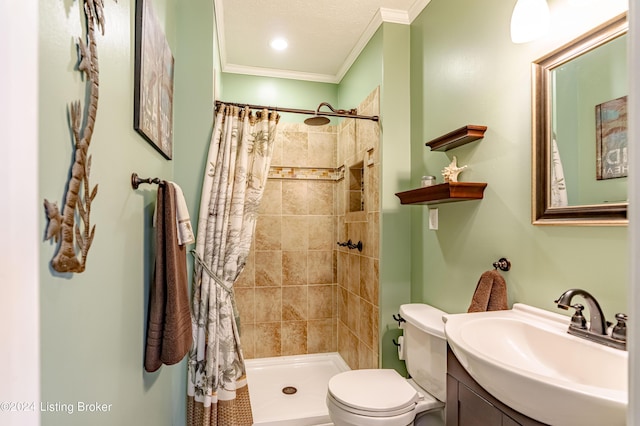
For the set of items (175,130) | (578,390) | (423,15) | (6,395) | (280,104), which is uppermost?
(423,15)

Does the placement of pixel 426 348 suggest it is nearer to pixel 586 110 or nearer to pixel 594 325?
pixel 594 325

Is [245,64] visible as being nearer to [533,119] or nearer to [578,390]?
[533,119]

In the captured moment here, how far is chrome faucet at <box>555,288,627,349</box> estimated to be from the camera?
0.88 metres

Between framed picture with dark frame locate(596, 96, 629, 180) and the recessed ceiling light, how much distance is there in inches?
84.7

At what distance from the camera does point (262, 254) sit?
3.00 metres

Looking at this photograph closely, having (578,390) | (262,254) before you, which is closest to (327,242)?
(262,254)

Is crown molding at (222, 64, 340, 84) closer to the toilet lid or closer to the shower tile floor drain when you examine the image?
the toilet lid

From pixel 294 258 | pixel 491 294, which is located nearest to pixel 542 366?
pixel 491 294

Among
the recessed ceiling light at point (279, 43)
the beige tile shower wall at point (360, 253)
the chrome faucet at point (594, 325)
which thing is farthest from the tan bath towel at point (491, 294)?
the recessed ceiling light at point (279, 43)

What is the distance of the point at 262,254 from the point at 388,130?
160 centimetres

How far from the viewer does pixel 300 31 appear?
7.82 feet

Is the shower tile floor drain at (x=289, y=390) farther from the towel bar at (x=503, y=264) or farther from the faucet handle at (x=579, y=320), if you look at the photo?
the faucet handle at (x=579, y=320)

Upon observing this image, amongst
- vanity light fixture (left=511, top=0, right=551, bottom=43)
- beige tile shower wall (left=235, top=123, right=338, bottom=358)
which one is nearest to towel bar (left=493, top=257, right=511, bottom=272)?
vanity light fixture (left=511, top=0, right=551, bottom=43)

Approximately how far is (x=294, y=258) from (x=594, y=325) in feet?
7.77
